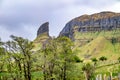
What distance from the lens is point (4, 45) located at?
5809cm

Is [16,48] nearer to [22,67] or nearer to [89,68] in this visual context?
[22,67]

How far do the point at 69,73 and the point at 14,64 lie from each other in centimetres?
963

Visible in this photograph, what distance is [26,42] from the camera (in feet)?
186

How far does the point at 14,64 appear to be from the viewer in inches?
2345

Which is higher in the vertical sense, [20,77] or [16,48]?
[16,48]

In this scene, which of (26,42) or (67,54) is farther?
(67,54)

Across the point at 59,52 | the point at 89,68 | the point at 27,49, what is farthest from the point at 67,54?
the point at 89,68

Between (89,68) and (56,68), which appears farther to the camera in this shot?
(89,68)

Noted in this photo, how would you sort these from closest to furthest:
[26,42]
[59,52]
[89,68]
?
[26,42] → [59,52] → [89,68]

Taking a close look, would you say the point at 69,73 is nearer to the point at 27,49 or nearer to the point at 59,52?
→ the point at 59,52

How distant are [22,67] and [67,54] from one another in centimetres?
796

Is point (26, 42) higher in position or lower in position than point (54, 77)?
higher

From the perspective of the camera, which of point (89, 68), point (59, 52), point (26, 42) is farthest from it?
point (89, 68)

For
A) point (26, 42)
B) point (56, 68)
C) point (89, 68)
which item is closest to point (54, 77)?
point (56, 68)
